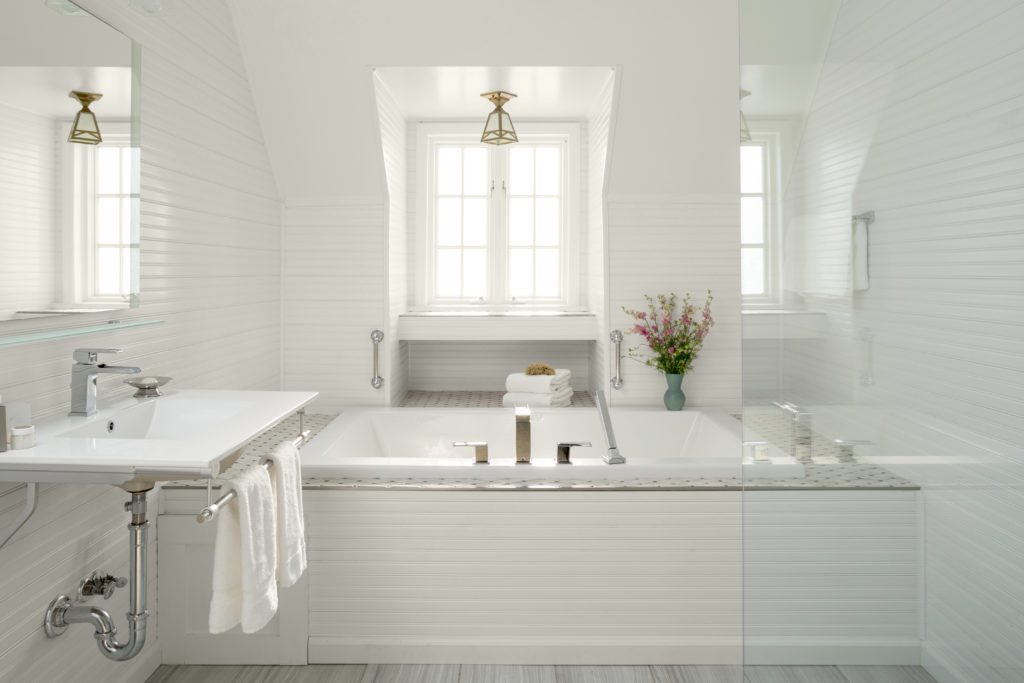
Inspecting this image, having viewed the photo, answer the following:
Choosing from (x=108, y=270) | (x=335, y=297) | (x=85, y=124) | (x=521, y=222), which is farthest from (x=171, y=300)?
(x=521, y=222)

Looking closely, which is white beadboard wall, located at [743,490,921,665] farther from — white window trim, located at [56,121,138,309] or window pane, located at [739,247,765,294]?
white window trim, located at [56,121,138,309]

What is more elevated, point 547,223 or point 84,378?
point 547,223

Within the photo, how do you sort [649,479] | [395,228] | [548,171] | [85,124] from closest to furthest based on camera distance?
1. [85,124]
2. [649,479]
3. [395,228]
4. [548,171]

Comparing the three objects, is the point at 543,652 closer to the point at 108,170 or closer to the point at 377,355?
the point at 377,355

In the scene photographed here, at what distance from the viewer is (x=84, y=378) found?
2049mm

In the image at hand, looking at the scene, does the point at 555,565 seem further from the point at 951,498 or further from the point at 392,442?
the point at 951,498

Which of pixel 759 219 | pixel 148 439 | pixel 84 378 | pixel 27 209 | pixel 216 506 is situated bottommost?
pixel 216 506

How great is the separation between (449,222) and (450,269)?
0.27 meters

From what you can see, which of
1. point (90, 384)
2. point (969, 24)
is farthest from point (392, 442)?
point (969, 24)

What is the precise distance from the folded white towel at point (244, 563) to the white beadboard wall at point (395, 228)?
2.01 m

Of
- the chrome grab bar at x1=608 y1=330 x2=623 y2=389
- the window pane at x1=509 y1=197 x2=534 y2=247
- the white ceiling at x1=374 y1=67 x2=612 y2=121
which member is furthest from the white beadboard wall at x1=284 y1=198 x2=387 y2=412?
the chrome grab bar at x1=608 y1=330 x2=623 y2=389

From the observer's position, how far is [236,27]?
10.6 ft

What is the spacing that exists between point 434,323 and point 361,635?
1.94m

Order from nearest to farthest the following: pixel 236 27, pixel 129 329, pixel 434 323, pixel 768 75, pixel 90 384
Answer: pixel 768 75 < pixel 90 384 < pixel 129 329 < pixel 236 27 < pixel 434 323
